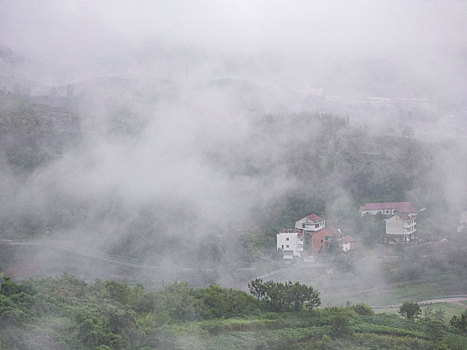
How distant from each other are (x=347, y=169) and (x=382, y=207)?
110 inches

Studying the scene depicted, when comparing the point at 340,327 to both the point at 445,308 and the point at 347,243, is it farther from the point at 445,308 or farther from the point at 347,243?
the point at 347,243

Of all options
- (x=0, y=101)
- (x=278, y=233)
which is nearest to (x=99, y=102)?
(x=0, y=101)

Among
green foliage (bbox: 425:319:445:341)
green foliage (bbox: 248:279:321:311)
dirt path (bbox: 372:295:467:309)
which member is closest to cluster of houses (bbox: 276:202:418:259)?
dirt path (bbox: 372:295:467:309)

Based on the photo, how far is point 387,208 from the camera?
18000 mm

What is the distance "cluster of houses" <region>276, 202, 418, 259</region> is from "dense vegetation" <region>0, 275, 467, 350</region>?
6088 millimetres

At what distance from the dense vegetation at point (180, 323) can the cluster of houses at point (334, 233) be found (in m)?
6.09

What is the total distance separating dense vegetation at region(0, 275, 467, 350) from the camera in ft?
21.6

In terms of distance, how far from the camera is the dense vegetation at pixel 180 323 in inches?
259

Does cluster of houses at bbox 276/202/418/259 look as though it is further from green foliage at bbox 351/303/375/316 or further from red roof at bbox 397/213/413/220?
green foliage at bbox 351/303/375/316

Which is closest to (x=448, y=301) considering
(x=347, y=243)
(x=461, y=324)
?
(x=347, y=243)

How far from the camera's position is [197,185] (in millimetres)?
18516


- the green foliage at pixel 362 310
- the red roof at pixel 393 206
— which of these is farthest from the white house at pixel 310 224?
the green foliage at pixel 362 310

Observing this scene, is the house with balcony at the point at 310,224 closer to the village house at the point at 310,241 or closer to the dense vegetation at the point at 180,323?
the village house at the point at 310,241

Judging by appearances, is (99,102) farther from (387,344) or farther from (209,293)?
(387,344)
